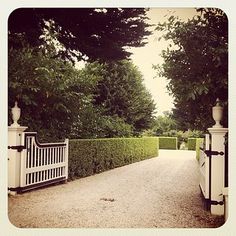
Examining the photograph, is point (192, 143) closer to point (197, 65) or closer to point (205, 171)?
point (205, 171)

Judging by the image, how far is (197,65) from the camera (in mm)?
3574

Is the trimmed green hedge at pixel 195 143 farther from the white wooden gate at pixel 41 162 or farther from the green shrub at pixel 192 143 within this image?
the white wooden gate at pixel 41 162

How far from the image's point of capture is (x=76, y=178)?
157 inches

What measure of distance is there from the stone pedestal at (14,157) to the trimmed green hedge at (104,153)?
0.54 metres

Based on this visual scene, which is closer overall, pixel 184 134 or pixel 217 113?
pixel 217 113

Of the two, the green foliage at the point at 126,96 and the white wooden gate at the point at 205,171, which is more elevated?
the green foliage at the point at 126,96

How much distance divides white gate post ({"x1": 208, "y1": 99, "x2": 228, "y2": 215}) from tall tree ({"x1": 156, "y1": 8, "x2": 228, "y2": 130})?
9 cm

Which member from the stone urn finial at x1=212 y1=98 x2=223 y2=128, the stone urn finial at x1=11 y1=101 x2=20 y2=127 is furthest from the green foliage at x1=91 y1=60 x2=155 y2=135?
the stone urn finial at x1=11 y1=101 x2=20 y2=127

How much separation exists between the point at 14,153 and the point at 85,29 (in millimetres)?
1460

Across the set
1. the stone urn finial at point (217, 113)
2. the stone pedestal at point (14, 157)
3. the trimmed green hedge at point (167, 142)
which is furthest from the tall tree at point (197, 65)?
the stone pedestal at point (14, 157)

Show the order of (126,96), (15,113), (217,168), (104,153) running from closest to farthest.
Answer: (15,113) → (217,168) → (126,96) → (104,153)

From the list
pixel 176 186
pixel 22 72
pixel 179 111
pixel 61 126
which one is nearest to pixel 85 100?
pixel 61 126

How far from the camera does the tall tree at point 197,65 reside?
136 inches

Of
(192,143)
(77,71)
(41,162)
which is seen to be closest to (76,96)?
(77,71)
